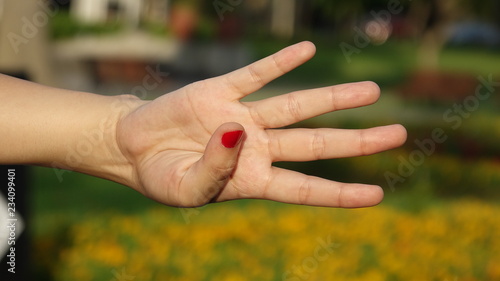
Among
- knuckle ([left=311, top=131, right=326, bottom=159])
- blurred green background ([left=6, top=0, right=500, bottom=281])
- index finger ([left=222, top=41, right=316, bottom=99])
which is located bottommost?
blurred green background ([left=6, top=0, right=500, bottom=281])

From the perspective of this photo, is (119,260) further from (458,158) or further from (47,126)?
(458,158)

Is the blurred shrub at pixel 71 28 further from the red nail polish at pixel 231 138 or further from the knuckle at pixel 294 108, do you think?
the red nail polish at pixel 231 138

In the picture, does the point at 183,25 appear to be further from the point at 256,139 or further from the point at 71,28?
the point at 256,139

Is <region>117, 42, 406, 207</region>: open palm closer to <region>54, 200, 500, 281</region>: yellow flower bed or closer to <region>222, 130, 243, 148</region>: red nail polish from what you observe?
<region>222, 130, 243, 148</region>: red nail polish

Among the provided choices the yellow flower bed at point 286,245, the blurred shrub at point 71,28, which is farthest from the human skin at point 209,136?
the blurred shrub at point 71,28

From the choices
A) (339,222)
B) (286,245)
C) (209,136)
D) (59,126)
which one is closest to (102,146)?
(59,126)

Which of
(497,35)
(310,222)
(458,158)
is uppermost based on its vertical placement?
(310,222)

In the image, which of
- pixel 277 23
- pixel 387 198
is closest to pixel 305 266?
pixel 387 198

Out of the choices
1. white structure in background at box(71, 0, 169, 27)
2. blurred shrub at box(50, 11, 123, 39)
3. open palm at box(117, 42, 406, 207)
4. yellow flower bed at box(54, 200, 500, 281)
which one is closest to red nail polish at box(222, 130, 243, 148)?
open palm at box(117, 42, 406, 207)
